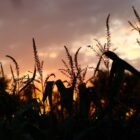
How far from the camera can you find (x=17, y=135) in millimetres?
2572

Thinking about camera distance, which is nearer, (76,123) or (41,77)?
(76,123)

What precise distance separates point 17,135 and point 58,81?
0.85 metres

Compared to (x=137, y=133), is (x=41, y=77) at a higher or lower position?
higher

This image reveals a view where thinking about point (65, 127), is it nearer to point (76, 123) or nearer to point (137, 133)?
point (76, 123)

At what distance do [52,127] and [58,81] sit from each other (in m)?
0.60

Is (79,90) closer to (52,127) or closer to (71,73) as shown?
(71,73)

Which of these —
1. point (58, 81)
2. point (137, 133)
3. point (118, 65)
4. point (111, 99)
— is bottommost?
point (137, 133)

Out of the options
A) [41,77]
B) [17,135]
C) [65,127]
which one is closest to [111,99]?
[65,127]

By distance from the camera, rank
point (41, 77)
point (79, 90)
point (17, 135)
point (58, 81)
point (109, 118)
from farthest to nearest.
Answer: point (41, 77)
point (58, 81)
point (79, 90)
point (109, 118)
point (17, 135)

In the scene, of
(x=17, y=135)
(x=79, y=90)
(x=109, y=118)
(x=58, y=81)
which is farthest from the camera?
(x=58, y=81)

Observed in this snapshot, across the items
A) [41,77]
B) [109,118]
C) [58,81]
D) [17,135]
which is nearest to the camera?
[17,135]

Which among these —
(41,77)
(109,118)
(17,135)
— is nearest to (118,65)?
(109,118)

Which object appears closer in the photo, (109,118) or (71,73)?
(109,118)

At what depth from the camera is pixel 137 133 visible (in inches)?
112
